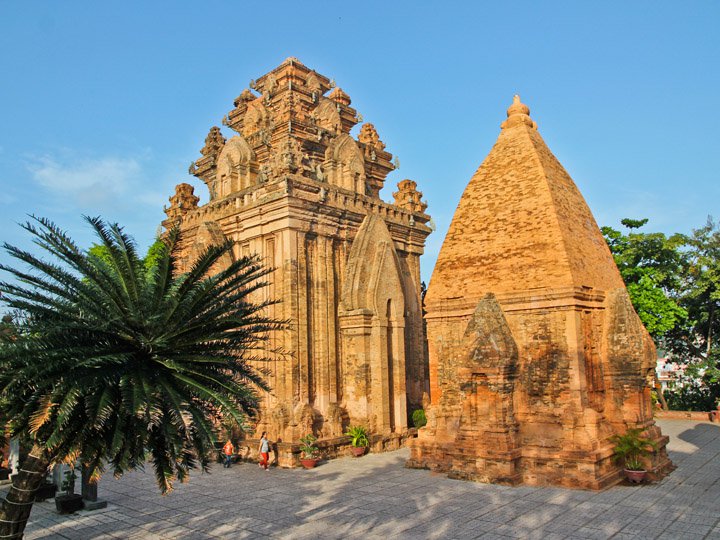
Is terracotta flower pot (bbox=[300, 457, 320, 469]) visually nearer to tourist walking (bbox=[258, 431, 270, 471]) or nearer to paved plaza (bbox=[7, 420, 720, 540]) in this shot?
tourist walking (bbox=[258, 431, 270, 471])

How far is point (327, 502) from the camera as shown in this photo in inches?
558

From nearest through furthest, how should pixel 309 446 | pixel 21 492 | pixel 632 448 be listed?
pixel 21 492
pixel 632 448
pixel 309 446

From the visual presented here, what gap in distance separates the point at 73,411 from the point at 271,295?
533 inches

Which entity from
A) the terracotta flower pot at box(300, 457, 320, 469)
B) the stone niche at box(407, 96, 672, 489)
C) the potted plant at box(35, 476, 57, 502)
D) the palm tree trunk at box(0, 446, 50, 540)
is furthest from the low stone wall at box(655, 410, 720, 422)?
the palm tree trunk at box(0, 446, 50, 540)

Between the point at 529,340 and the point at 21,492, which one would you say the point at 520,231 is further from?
the point at 21,492

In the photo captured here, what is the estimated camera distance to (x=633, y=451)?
14.9 meters

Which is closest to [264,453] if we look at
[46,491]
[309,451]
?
[309,451]

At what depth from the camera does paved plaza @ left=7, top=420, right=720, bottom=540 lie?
11.5m

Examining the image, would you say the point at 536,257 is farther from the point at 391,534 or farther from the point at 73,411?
the point at 73,411

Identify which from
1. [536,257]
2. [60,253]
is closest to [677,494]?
[536,257]

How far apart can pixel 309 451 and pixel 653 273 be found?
850 inches

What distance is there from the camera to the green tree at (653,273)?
101 ft

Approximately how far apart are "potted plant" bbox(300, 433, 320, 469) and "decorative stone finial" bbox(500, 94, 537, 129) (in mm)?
11795

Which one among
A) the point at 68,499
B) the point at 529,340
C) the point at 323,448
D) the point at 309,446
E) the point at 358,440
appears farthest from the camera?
the point at 358,440
